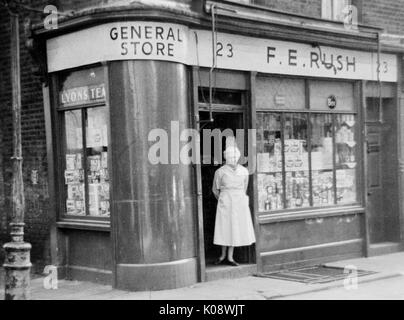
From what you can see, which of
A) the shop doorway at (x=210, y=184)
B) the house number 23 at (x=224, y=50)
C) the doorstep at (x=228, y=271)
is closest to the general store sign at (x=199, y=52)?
the house number 23 at (x=224, y=50)

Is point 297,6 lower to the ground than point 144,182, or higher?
higher

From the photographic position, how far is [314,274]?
426 inches

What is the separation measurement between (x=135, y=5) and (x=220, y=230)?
3694 millimetres

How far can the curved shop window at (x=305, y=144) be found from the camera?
11.4 m

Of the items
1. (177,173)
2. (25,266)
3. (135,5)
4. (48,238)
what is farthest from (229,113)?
(25,266)

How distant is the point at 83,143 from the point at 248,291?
3.42 meters

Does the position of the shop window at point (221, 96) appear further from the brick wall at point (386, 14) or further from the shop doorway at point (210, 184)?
the brick wall at point (386, 14)

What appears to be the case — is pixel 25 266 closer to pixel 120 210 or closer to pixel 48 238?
pixel 120 210

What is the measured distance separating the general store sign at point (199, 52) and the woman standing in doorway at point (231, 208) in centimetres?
144

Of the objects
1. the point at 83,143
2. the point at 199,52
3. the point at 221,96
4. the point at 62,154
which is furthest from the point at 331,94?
the point at 62,154

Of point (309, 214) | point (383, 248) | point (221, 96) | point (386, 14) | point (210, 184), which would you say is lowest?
point (383, 248)

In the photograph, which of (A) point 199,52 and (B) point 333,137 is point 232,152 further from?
(B) point 333,137

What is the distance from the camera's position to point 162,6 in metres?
9.39
